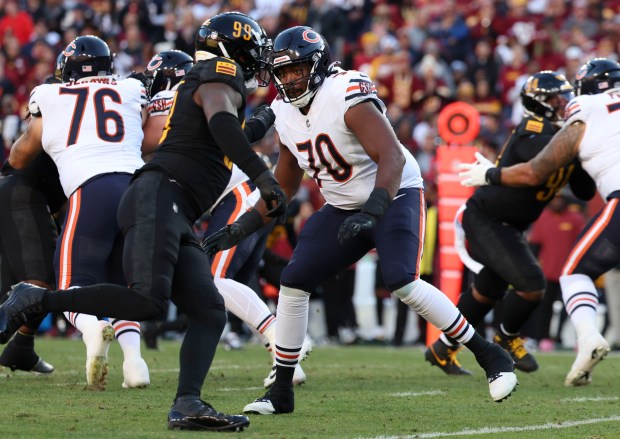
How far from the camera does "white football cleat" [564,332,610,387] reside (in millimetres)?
6602

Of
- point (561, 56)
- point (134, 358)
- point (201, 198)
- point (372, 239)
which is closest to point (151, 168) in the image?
point (201, 198)

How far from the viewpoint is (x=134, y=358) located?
245 inches

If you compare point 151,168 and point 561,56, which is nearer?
point 151,168

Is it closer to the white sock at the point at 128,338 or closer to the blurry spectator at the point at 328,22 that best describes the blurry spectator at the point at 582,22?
the blurry spectator at the point at 328,22

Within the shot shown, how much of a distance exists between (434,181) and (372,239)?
7.18 meters

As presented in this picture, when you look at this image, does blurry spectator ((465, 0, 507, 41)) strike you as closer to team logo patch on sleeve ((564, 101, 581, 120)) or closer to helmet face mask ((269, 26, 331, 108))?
team logo patch on sleeve ((564, 101, 581, 120))

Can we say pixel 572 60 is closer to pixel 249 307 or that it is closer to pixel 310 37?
pixel 249 307

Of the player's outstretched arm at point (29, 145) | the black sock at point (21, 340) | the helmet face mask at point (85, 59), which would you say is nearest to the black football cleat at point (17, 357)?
the black sock at point (21, 340)

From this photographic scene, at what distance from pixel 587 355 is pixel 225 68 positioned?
3154 millimetres

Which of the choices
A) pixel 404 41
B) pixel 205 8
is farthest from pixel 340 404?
pixel 205 8

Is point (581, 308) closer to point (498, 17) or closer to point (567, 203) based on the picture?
point (567, 203)

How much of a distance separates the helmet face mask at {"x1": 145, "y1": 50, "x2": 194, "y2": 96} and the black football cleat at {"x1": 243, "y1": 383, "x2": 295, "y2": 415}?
108 inches

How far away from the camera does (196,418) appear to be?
445 centimetres

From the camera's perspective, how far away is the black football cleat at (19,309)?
460 cm
